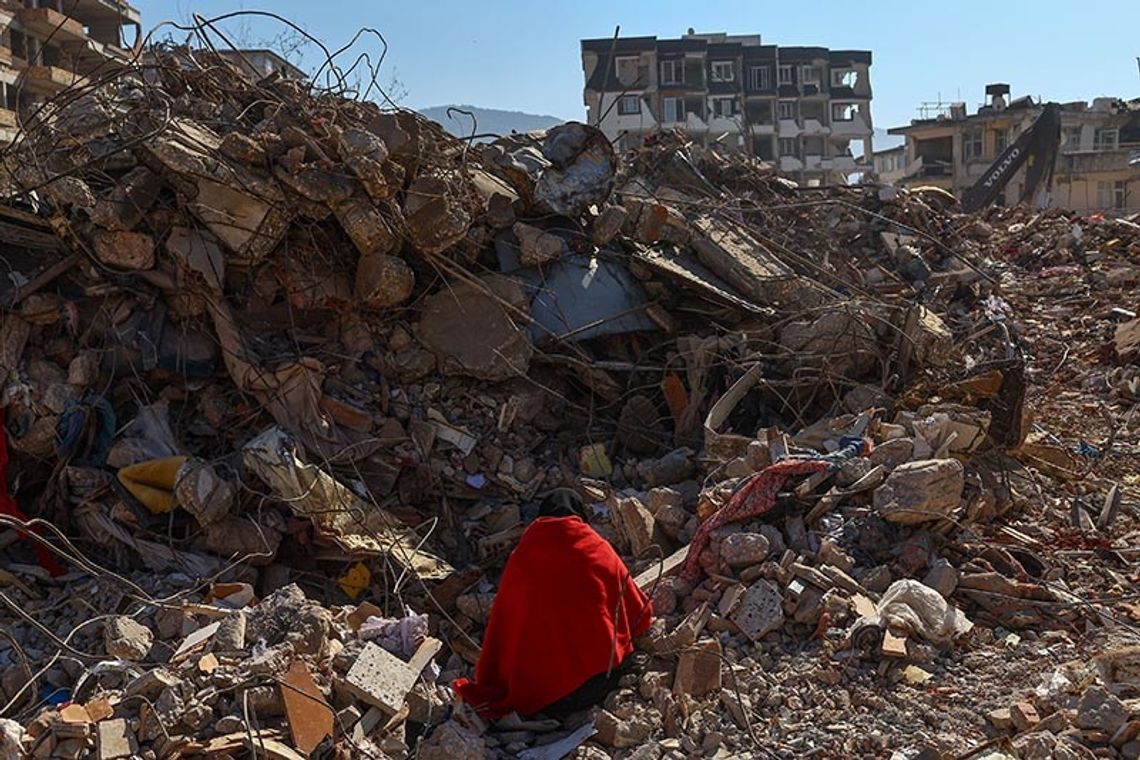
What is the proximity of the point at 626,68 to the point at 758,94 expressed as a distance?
697cm

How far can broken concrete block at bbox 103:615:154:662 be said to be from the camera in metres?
4.54

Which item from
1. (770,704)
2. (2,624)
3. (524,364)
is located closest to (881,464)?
(770,704)

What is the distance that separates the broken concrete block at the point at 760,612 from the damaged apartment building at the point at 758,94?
133 feet

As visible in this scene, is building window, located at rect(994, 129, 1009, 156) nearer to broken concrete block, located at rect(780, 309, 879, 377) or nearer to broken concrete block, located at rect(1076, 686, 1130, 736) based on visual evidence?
broken concrete block, located at rect(780, 309, 879, 377)

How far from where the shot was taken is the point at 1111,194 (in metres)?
37.4

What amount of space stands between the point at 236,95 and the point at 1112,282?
1043 centimetres

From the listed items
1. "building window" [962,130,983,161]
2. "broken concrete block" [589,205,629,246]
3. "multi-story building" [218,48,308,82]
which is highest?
"building window" [962,130,983,161]

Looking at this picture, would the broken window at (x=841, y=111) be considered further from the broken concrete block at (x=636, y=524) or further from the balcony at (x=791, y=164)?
the broken concrete block at (x=636, y=524)

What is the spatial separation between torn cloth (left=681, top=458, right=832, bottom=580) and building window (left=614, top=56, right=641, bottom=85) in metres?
42.2

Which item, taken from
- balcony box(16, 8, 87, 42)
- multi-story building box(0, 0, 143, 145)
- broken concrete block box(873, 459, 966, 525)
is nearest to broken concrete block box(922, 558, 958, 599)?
broken concrete block box(873, 459, 966, 525)

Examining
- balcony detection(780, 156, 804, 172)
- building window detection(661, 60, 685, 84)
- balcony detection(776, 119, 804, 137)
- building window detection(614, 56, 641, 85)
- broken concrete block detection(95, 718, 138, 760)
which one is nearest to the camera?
broken concrete block detection(95, 718, 138, 760)

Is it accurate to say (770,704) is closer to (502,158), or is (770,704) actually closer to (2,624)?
(2,624)

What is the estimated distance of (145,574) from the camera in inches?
232

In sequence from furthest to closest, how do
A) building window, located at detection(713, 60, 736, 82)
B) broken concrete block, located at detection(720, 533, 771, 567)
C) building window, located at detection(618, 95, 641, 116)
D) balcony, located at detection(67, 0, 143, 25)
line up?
building window, located at detection(713, 60, 736, 82) < building window, located at detection(618, 95, 641, 116) < balcony, located at detection(67, 0, 143, 25) < broken concrete block, located at detection(720, 533, 771, 567)
